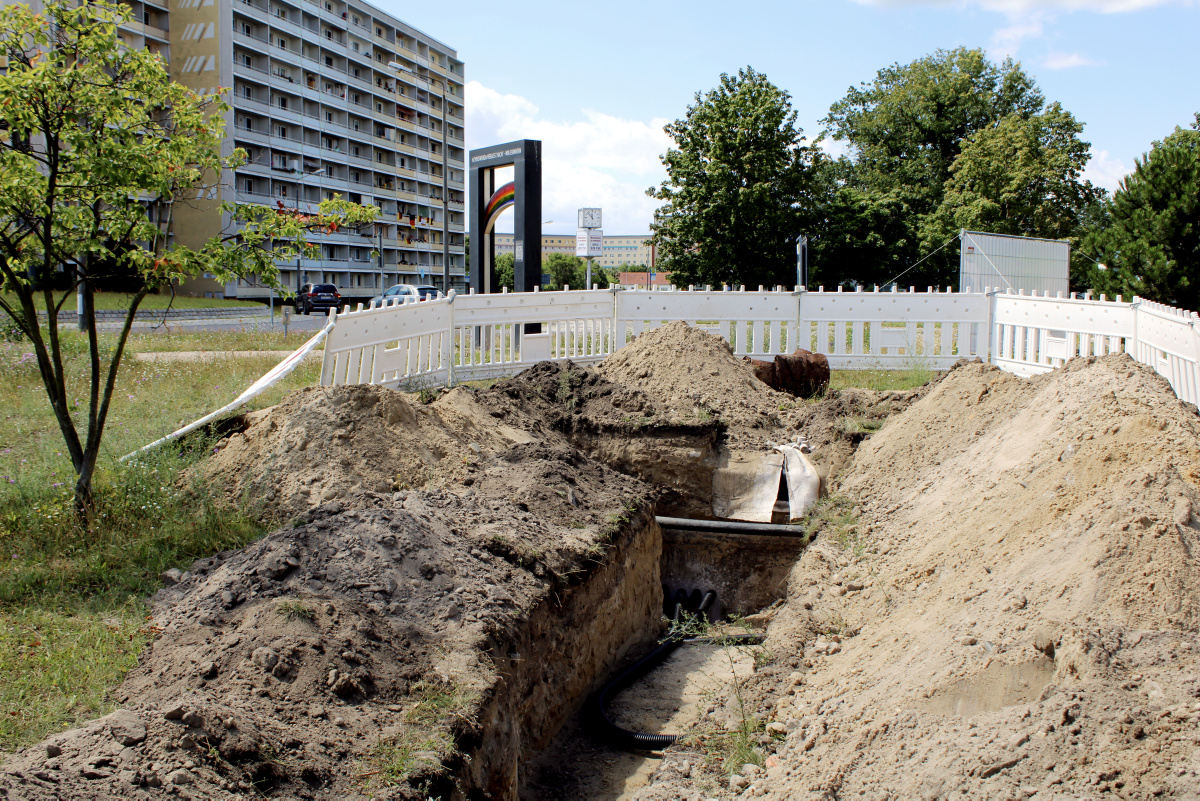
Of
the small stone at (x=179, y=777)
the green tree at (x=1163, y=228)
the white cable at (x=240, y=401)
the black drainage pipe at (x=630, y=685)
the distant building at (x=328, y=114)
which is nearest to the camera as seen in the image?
the small stone at (x=179, y=777)

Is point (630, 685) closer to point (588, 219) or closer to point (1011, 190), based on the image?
point (588, 219)

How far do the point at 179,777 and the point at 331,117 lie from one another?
73049 millimetres

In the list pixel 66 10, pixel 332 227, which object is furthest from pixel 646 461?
pixel 66 10

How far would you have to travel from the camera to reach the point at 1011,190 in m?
34.1

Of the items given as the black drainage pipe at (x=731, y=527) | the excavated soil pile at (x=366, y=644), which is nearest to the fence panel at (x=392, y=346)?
the excavated soil pile at (x=366, y=644)

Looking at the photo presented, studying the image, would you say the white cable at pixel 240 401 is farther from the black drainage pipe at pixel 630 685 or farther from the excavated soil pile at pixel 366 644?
the black drainage pipe at pixel 630 685

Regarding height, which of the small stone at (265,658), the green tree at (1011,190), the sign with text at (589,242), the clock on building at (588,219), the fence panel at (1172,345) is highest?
the green tree at (1011,190)

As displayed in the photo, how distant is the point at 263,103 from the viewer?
60.1 metres

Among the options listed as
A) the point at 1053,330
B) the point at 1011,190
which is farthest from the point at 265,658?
the point at 1011,190

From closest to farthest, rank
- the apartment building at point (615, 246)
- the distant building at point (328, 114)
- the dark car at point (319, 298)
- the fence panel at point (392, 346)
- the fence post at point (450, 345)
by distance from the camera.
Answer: the fence panel at point (392, 346) < the fence post at point (450, 345) < the dark car at point (319, 298) < the distant building at point (328, 114) < the apartment building at point (615, 246)

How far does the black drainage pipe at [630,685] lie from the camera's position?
5281mm

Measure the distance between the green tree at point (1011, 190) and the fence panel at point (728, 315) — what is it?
25.3 meters

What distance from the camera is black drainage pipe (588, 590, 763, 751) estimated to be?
5.28 meters

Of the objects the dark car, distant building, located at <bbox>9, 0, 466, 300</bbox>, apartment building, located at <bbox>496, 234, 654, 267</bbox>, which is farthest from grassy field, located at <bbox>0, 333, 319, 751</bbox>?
apartment building, located at <bbox>496, 234, 654, 267</bbox>
